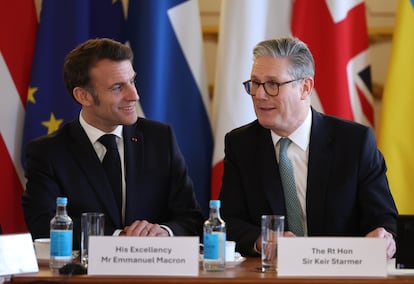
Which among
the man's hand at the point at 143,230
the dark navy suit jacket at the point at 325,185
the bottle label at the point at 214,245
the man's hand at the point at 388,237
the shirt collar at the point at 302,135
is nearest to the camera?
the bottle label at the point at 214,245

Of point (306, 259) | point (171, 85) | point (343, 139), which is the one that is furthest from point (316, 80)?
point (306, 259)

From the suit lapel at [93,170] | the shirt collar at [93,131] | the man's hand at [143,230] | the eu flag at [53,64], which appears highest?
the eu flag at [53,64]

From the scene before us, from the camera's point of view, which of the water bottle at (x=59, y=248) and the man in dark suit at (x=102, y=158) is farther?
the man in dark suit at (x=102, y=158)

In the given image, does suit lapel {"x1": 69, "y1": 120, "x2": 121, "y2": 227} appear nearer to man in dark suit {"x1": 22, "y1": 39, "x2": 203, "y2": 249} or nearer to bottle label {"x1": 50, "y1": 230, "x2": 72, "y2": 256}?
man in dark suit {"x1": 22, "y1": 39, "x2": 203, "y2": 249}

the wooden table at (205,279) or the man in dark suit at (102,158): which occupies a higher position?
the man in dark suit at (102,158)

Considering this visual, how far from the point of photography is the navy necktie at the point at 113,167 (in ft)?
10.9

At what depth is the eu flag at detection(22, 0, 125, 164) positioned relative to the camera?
4266 millimetres

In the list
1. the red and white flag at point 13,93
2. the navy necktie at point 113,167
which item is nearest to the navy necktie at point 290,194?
the navy necktie at point 113,167

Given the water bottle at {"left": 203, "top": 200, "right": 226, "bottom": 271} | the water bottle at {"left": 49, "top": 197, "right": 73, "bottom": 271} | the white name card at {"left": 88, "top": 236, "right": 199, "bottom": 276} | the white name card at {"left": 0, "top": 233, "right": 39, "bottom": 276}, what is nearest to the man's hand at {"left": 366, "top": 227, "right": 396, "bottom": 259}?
the water bottle at {"left": 203, "top": 200, "right": 226, "bottom": 271}

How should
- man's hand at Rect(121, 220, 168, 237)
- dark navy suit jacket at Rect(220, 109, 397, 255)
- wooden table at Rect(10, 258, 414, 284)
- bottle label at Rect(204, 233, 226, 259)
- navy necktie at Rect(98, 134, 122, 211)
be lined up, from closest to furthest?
wooden table at Rect(10, 258, 414, 284), bottle label at Rect(204, 233, 226, 259), man's hand at Rect(121, 220, 168, 237), dark navy suit jacket at Rect(220, 109, 397, 255), navy necktie at Rect(98, 134, 122, 211)

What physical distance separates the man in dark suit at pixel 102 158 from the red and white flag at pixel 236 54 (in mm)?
744

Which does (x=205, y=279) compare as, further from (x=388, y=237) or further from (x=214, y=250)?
(x=388, y=237)

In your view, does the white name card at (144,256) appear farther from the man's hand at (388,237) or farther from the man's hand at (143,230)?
the man's hand at (388,237)

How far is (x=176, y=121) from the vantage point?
430 cm
